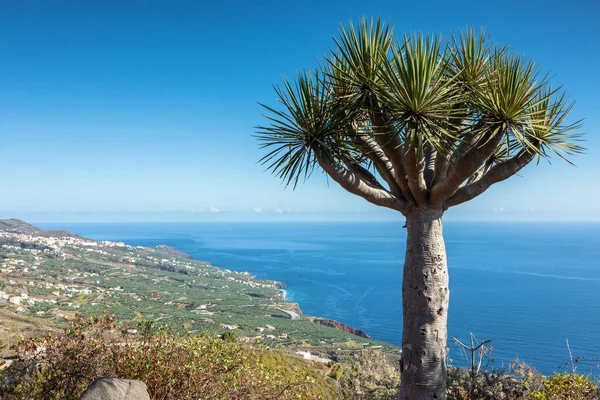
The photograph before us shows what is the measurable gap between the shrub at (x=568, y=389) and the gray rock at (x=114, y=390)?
4.45 metres

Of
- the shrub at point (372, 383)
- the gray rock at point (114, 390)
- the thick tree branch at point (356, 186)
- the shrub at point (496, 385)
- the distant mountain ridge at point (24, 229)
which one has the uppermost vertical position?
the thick tree branch at point (356, 186)

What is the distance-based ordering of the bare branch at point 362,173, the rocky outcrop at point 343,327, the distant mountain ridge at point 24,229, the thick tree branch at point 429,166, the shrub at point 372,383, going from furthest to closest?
the distant mountain ridge at point 24,229
the rocky outcrop at point 343,327
the shrub at point 372,383
the bare branch at point 362,173
the thick tree branch at point 429,166

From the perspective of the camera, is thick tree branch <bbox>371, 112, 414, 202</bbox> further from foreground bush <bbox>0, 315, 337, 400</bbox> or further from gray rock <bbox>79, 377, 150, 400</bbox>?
gray rock <bbox>79, 377, 150, 400</bbox>

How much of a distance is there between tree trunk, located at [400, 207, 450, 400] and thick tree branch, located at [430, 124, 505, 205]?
28 centimetres

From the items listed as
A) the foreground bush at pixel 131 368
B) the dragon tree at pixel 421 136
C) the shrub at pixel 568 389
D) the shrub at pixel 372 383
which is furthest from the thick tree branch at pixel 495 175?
the shrub at pixel 372 383

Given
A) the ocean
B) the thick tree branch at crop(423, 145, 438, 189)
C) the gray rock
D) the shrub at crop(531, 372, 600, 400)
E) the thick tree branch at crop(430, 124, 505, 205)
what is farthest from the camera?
the ocean

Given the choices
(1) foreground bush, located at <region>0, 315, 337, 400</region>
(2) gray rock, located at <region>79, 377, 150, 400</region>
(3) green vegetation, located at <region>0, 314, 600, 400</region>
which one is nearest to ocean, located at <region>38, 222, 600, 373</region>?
(3) green vegetation, located at <region>0, 314, 600, 400</region>

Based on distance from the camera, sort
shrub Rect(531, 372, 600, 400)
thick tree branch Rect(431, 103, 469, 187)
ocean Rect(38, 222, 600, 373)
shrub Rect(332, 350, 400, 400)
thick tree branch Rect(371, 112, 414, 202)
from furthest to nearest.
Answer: ocean Rect(38, 222, 600, 373)
shrub Rect(332, 350, 400, 400)
shrub Rect(531, 372, 600, 400)
thick tree branch Rect(431, 103, 469, 187)
thick tree branch Rect(371, 112, 414, 202)

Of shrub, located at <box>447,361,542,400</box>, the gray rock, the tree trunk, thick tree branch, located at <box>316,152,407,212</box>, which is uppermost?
thick tree branch, located at <box>316,152,407,212</box>

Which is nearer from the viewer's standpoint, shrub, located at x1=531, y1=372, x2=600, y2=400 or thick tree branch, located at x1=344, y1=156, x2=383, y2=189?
shrub, located at x1=531, y1=372, x2=600, y2=400

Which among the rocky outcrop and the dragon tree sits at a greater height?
the dragon tree

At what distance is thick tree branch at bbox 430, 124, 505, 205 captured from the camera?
13.9 feet

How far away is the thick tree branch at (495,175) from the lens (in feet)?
14.7

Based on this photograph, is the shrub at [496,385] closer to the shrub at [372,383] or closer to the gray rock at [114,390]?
the shrub at [372,383]
